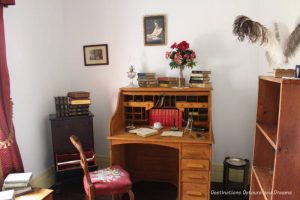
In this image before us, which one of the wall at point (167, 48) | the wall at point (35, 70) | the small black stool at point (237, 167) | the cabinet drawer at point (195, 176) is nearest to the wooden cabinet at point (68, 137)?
the wall at point (35, 70)

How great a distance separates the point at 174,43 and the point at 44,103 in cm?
165

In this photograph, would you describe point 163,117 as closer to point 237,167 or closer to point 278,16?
point 237,167

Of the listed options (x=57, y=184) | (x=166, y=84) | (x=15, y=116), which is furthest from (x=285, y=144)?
(x=57, y=184)

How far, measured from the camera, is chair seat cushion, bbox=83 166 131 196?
70.4 inches

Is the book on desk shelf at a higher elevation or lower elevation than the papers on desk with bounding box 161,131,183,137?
lower

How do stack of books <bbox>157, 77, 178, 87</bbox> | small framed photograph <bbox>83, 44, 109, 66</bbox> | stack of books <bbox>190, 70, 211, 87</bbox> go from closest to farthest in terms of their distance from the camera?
1. stack of books <bbox>190, 70, 211, 87</bbox>
2. stack of books <bbox>157, 77, 178, 87</bbox>
3. small framed photograph <bbox>83, 44, 109, 66</bbox>

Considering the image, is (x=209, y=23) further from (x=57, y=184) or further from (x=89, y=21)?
(x=57, y=184)

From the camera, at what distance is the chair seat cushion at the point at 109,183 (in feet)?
5.87

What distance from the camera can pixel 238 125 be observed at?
248 cm

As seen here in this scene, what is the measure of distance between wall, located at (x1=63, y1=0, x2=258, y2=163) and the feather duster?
239mm

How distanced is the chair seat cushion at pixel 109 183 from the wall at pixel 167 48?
0.99 metres

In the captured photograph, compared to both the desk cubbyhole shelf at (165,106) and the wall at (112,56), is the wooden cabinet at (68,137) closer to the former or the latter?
the wall at (112,56)

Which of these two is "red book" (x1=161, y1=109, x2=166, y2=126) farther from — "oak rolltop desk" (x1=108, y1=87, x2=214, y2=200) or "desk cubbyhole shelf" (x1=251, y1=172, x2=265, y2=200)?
"desk cubbyhole shelf" (x1=251, y1=172, x2=265, y2=200)

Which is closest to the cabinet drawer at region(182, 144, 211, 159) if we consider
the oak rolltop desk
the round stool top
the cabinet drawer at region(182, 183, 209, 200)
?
the oak rolltop desk
